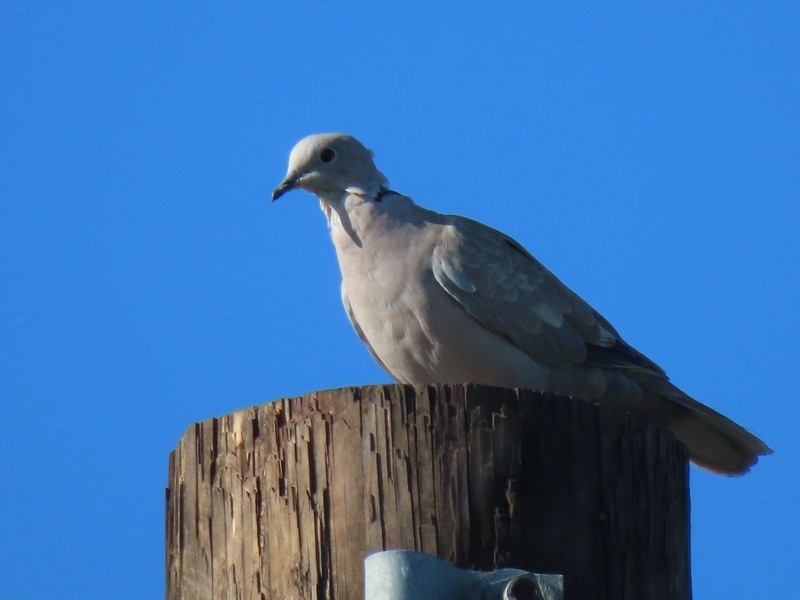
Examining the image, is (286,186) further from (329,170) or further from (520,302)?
(520,302)

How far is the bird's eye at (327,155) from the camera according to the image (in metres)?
6.58

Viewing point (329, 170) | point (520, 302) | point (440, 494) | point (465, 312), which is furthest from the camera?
point (329, 170)

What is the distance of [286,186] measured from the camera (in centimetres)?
657

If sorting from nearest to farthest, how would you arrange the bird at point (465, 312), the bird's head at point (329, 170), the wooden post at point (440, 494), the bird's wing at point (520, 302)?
the wooden post at point (440, 494)
the bird at point (465, 312)
the bird's wing at point (520, 302)
the bird's head at point (329, 170)

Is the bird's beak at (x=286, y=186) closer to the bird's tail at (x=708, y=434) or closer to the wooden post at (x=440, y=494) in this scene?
the bird's tail at (x=708, y=434)

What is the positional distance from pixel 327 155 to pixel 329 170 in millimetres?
94

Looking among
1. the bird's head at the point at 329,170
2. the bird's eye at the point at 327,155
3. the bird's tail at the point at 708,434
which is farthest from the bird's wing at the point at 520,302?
the bird's eye at the point at 327,155

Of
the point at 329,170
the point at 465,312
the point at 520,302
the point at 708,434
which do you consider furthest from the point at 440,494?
the point at 329,170

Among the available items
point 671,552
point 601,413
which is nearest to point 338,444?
point 601,413

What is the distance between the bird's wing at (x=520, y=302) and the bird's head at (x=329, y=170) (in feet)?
1.78

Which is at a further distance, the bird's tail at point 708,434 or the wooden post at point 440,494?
the bird's tail at point 708,434

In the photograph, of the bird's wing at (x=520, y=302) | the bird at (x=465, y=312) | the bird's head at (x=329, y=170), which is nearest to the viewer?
the bird at (x=465, y=312)

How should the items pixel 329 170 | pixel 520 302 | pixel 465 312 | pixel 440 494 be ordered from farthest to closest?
pixel 329 170 → pixel 520 302 → pixel 465 312 → pixel 440 494

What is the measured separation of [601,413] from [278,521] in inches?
35.6
